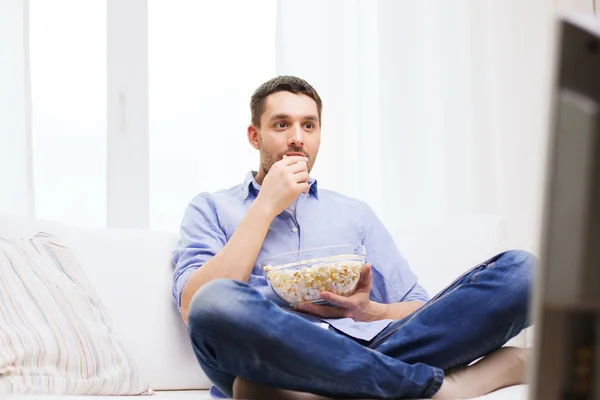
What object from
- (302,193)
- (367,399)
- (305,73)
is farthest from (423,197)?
(367,399)

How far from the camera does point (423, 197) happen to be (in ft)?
10.9

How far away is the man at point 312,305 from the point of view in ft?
4.50

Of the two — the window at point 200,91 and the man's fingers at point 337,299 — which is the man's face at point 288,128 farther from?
the window at point 200,91

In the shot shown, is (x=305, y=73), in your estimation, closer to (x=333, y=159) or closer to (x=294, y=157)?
(x=333, y=159)

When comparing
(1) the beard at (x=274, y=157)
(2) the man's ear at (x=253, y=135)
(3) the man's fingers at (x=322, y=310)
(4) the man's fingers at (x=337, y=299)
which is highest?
(2) the man's ear at (x=253, y=135)

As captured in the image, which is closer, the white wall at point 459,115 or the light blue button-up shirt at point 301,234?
the light blue button-up shirt at point 301,234

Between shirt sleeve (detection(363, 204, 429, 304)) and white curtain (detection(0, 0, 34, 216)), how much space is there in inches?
51.4

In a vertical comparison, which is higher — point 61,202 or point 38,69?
point 38,69

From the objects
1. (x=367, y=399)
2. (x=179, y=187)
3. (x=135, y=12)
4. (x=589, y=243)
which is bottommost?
(x=367, y=399)

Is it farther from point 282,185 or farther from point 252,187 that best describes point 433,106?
point 282,185

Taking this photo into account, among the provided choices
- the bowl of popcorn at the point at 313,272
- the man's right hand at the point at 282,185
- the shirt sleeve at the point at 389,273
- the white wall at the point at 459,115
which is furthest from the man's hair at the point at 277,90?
the white wall at the point at 459,115

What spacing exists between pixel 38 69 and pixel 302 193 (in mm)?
1292

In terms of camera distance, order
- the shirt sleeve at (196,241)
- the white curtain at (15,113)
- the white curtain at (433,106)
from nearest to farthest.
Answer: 1. the shirt sleeve at (196,241)
2. the white curtain at (15,113)
3. the white curtain at (433,106)

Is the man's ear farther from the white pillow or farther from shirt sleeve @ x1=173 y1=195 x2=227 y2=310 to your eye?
the white pillow
